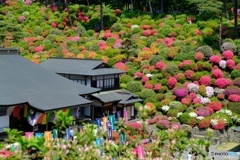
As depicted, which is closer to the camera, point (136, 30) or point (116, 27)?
point (136, 30)

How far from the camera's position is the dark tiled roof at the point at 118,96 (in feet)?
105

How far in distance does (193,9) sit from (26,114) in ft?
133

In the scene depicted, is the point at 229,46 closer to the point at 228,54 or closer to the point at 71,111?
the point at 228,54

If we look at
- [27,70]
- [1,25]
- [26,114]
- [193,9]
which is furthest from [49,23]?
[26,114]

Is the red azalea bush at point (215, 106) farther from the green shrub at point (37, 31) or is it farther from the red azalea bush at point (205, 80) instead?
the green shrub at point (37, 31)

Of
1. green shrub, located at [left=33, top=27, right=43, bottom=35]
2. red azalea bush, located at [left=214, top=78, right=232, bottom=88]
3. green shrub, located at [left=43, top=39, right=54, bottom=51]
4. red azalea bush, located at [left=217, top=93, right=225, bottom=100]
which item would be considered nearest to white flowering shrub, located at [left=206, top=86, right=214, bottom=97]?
red azalea bush, located at [left=217, top=93, right=225, bottom=100]

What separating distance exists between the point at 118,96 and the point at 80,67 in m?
3.93

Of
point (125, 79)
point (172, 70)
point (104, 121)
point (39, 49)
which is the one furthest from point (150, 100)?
point (39, 49)

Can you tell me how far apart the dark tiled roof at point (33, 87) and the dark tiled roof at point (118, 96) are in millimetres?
4154

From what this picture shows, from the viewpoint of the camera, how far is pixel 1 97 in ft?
71.1

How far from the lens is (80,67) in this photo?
111ft

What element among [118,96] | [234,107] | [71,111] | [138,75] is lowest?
[234,107]

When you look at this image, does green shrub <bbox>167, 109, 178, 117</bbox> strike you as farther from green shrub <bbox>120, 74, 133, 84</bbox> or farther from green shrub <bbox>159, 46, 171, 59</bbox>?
green shrub <bbox>159, 46, 171, 59</bbox>

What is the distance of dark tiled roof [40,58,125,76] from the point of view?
32844mm
